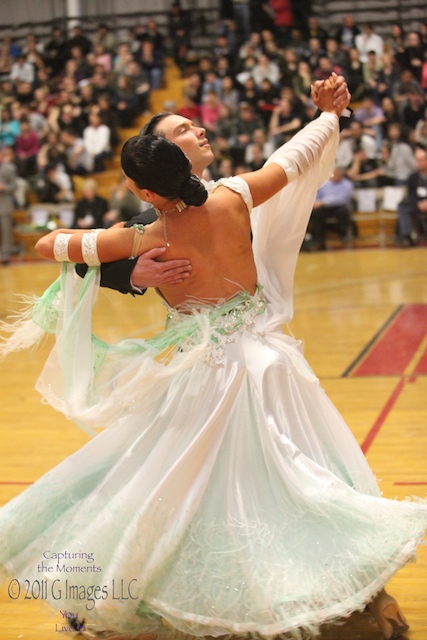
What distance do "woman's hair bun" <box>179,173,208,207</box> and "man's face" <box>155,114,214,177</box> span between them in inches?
7.6

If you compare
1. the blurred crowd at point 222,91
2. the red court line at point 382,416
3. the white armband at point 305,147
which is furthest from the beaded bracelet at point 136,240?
the blurred crowd at point 222,91

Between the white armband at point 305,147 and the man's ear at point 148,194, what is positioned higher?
the white armband at point 305,147

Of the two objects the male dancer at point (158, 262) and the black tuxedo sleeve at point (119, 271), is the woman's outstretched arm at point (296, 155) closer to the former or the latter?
the male dancer at point (158, 262)

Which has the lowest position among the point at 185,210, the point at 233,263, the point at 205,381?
the point at 205,381

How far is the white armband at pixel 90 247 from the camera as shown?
9.90ft

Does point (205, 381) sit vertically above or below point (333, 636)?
above

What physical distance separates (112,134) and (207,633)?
1399 cm

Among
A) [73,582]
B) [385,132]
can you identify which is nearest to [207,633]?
[73,582]

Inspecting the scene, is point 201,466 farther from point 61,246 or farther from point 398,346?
point 398,346

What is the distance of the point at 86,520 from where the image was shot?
2.98 metres

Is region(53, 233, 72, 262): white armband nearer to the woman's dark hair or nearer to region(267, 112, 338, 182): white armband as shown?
the woman's dark hair

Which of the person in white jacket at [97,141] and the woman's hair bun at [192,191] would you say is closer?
the woman's hair bun at [192,191]

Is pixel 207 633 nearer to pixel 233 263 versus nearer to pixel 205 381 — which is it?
pixel 205 381

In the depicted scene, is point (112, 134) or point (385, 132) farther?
point (112, 134)
